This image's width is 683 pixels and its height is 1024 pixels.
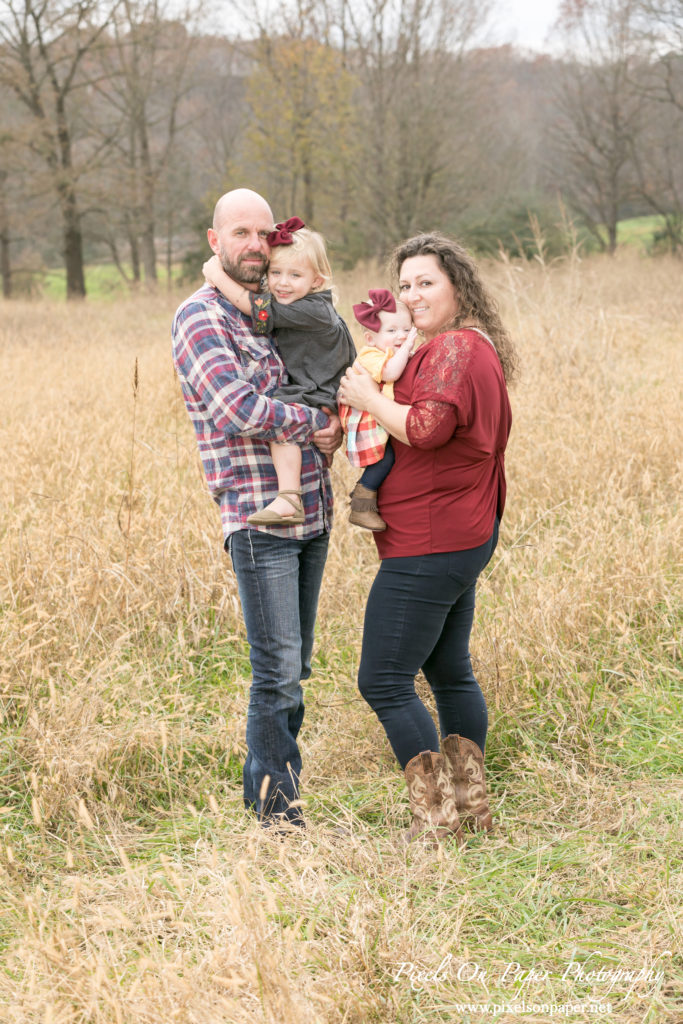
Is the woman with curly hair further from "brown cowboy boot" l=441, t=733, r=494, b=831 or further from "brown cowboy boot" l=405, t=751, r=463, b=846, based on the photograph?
"brown cowboy boot" l=441, t=733, r=494, b=831

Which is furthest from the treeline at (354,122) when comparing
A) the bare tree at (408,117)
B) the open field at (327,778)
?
the open field at (327,778)

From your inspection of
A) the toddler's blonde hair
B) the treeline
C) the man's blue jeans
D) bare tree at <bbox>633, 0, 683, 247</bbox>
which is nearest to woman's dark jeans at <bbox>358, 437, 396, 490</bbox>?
the man's blue jeans

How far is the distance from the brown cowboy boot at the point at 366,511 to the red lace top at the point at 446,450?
2 centimetres

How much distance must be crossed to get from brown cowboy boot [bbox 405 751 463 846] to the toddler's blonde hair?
1.50m

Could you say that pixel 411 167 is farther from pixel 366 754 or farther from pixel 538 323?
pixel 366 754

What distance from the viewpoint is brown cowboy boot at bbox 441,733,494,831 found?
279 centimetres

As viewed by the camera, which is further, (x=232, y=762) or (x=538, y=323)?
(x=538, y=323)

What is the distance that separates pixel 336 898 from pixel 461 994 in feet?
1.20

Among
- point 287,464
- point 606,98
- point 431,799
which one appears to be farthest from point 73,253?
point 431,799

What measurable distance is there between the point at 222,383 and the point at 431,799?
4.64 ft

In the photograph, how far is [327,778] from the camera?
10.3 ft

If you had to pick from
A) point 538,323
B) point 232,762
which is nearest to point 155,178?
point 538,323

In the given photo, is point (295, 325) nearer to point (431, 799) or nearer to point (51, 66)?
point (431, 799)

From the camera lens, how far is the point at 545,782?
2.99m
